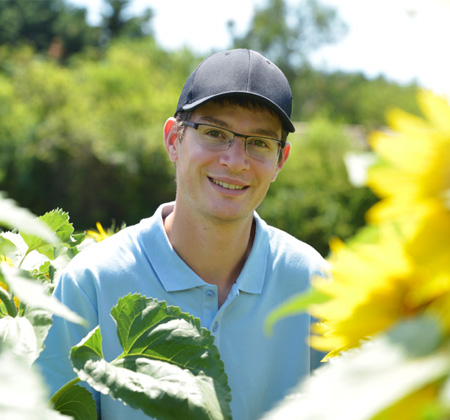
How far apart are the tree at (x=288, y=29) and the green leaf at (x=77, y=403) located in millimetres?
27937

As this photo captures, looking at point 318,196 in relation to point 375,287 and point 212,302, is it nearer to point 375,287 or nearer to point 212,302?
point 212,302

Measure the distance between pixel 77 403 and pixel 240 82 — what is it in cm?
101

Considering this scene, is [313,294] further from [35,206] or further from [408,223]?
[35,206]

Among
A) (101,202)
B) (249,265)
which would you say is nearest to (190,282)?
(249,265)

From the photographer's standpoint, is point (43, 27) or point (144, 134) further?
point (43, 27)

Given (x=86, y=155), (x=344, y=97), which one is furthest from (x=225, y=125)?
(x=344, y=97)

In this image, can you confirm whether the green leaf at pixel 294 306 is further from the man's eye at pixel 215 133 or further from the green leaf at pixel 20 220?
the man's eye at pixel 215 133

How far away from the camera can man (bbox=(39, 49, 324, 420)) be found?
1444 mm

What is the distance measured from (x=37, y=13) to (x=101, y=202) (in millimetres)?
28668

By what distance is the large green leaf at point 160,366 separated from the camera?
2.13 ft

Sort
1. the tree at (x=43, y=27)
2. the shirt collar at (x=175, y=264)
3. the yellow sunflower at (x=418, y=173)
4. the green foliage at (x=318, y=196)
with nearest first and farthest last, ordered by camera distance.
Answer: the yellow sunflower at (x=418, y=173), the shirt collar at (x=175, y=264), the green foliage at (x=318, y=196), the tree at (x=43, y=27)

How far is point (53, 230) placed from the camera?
105 cm

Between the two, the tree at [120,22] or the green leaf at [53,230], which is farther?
the tree at [120,22]

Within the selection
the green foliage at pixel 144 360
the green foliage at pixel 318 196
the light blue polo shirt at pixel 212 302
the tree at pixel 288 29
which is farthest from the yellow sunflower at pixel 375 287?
the tree at pixel 288 29
